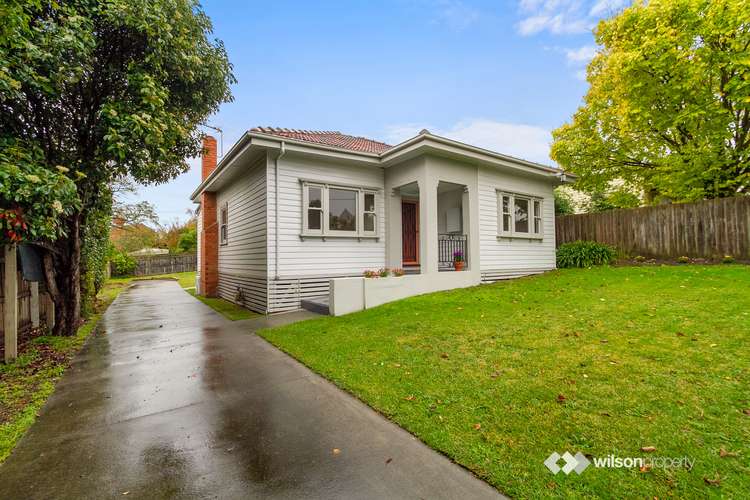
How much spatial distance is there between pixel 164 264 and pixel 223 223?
18.7 metres

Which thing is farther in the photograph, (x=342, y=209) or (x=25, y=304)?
(x=342, y=209)

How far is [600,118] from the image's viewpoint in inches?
544

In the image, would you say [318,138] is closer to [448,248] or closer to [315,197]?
[315,197]

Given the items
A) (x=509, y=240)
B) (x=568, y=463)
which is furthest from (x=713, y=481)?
(x=509, y=240)

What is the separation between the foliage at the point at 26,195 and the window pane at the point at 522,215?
11.1 m

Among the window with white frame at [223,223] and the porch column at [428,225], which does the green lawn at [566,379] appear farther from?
the window with white frame at [223,223]

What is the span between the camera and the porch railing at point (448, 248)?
9813 mm

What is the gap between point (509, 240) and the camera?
417 inches

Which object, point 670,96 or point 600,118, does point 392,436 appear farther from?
point 600,118

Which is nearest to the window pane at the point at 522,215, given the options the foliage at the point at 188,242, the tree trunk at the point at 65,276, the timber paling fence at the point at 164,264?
the tree trunk at the point at 65,276

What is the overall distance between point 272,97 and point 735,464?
1735 centimetres

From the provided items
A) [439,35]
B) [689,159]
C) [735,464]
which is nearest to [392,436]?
[735,464]

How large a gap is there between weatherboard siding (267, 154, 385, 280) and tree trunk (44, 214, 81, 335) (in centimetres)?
348

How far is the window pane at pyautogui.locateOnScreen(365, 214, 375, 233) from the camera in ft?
30.6
